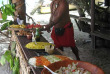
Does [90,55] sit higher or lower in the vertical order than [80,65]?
lower

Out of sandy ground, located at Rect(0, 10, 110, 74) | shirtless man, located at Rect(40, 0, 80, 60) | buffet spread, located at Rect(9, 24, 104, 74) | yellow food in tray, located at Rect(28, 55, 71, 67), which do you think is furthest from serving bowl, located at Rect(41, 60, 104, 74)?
sandy ground, located at Rect(0, 10, 110, 74)

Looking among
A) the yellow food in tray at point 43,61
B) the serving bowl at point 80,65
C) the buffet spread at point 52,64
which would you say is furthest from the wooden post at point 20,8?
the serving bowl at point 80,65

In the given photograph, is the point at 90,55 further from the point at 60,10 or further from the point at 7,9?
the point at 7,9

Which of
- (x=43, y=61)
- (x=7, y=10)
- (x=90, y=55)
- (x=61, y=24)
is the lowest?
(x=90, y=55)

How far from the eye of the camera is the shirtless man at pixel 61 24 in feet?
13.4

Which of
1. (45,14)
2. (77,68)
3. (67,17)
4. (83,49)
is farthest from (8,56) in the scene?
(45,14)

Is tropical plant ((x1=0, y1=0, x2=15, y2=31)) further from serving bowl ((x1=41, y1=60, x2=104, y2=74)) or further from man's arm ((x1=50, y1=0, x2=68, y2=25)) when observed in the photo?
serving bowl ((x1=41, y1=60, x2=104, y2=74))

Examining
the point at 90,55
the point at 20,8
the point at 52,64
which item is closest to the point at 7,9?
the point at 20,8

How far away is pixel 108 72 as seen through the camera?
4.32 meters

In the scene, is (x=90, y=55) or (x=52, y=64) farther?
(x=90, y=55)

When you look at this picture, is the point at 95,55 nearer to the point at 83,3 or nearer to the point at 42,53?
the point at 83,3

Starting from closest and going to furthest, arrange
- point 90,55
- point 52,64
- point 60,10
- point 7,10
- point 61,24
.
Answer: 1. point 52,64
2. point 60,10
3. point 61,24
4. point 7,10
5. point 90,55

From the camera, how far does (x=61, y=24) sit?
4262 mm

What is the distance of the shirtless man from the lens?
4074mm
